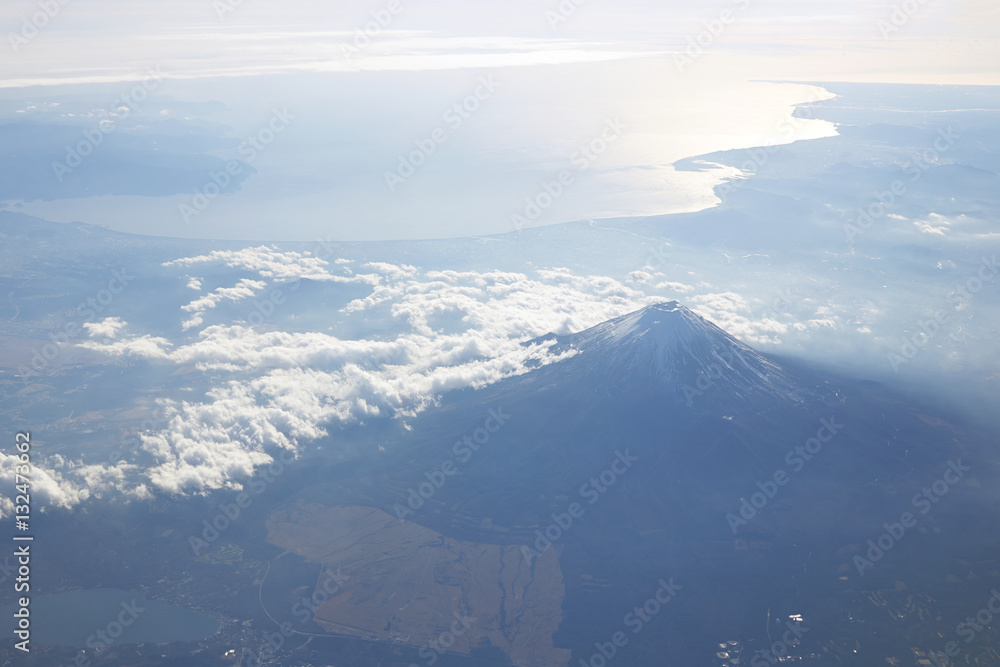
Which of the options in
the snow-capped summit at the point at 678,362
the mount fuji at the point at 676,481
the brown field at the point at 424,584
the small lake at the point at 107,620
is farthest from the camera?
the snow-capped summit at the point at 678,362

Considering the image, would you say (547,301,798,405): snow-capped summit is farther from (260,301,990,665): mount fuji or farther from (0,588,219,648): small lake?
(0,588,219,648): small lake

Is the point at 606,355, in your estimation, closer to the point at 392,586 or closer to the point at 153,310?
the point at 392,586

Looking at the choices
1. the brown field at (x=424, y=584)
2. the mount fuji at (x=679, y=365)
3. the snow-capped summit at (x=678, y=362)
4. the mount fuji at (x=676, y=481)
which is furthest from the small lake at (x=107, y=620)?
the snow-capped summit at (x=678, y=362)

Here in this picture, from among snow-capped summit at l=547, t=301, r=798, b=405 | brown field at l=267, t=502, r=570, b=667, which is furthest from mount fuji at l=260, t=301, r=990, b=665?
brown field at l=267, t=502, r=570, b=667

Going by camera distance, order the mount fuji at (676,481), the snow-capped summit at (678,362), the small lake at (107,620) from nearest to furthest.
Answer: the small lake at (107,620) < the mount fuji at (676,481) < the snow-capped summit at (678,362)

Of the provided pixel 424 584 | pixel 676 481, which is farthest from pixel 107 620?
pixel 676 481

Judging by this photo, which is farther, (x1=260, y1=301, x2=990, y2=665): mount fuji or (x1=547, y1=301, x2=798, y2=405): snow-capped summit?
(x1=547, y1=301, x2=798, y2=405): snow-capped summit

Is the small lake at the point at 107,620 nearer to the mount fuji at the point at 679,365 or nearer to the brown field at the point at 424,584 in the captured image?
the brown field at the point at 424,584
